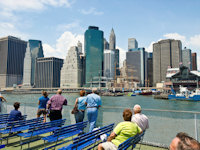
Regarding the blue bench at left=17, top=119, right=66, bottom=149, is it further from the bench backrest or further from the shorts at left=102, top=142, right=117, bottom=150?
the shorts at left=102, top=142, right=117, bottom=150

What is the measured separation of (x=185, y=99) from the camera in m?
66.0

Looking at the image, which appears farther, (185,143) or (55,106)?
(55,106)

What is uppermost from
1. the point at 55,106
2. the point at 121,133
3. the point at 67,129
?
the point at 55,106

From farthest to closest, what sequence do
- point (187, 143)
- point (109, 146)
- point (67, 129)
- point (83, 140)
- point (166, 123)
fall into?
1. point (166, 123)
2. point (67, 129)
3. point (83, 140)
4. point (109, 146)
5. point (187, 143)

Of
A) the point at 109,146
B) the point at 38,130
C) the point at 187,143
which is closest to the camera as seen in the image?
the point at 187,143

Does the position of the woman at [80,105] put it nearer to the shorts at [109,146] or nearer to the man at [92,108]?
the man at [92,108]

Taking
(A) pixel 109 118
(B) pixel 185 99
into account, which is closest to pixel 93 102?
(A) pixel 109 118

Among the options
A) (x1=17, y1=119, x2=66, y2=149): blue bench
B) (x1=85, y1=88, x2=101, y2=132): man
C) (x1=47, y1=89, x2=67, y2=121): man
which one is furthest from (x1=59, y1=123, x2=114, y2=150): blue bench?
(x1=47, y1=89, x2=67, y2=121): man

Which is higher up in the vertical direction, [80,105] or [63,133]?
[80,105]

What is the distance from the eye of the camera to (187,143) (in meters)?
1.68

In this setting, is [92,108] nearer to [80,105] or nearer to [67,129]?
[80,105]

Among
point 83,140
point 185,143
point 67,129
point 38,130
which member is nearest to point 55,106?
point 38,130

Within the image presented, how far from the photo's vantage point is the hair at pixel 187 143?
5.32ft

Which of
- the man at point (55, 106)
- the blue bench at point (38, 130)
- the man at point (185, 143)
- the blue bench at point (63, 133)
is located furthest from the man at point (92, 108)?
the man at point (185, 143)
